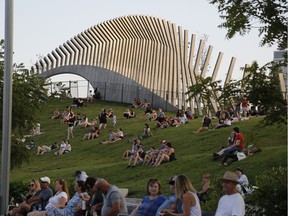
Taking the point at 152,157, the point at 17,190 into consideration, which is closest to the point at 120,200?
the point at 17,190

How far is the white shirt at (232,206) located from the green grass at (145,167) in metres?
7.12

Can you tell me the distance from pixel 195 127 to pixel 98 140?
5.51 m

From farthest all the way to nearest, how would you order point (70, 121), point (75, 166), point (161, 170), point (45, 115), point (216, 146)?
1. point (45, 115)
2. point (70, 121)
3. point (75, 166)
4. point (216, 146)
5. point (161, 170)

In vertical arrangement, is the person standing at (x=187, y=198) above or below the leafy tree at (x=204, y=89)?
below

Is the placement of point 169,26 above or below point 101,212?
above

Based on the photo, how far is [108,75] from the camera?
63.3m

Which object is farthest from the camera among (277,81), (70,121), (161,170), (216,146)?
(70,121)

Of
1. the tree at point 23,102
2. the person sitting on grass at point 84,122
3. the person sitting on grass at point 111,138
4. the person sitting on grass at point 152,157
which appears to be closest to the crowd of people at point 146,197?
the person sitting on grass at point 152,157

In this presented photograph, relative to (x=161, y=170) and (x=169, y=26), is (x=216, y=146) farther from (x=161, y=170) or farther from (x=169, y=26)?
(x=169, y=26)

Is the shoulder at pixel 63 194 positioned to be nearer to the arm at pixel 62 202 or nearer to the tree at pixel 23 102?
the arm at pixel 62 202

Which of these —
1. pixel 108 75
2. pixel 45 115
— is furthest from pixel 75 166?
pixel 108 75

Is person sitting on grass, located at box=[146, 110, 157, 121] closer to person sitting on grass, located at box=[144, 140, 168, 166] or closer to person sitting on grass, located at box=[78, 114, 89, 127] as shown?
person sitting on grass, located at box=[78, 114, 89, 127]

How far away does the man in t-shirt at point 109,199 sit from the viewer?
42.8 ft

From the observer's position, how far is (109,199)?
518 inches
